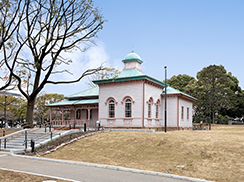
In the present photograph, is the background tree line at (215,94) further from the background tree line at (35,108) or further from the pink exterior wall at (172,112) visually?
the background tree line at (35,108)

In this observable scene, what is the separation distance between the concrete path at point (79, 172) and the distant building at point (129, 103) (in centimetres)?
1184

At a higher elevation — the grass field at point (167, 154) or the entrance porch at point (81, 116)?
the entrance porch at point (81, 116)

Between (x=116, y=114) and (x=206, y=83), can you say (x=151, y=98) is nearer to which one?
(x=116, y=114)

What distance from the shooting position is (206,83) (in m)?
48.4

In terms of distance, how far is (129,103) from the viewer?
24812 millimetres

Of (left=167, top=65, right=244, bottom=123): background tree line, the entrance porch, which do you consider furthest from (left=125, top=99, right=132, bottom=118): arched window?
(left=167, top=65, right=244, bottom=123): background tree line

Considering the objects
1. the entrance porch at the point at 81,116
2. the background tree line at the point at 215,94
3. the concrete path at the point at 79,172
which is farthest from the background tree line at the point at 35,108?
the concrete path at the point at 79,172

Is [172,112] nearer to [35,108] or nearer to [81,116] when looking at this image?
[81,116]

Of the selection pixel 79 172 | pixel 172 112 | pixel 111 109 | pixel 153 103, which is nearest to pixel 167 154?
pixel 79 172

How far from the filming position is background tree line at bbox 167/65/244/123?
154 ft

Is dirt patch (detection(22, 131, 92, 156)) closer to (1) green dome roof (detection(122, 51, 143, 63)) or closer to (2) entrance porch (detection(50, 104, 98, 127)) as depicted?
(2) entrance porch (detection(50, 104, 98, 127))

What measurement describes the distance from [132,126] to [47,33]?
11.9m

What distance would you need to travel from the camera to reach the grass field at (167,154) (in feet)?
35.7

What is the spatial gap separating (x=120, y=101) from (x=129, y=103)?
0.96 metres
